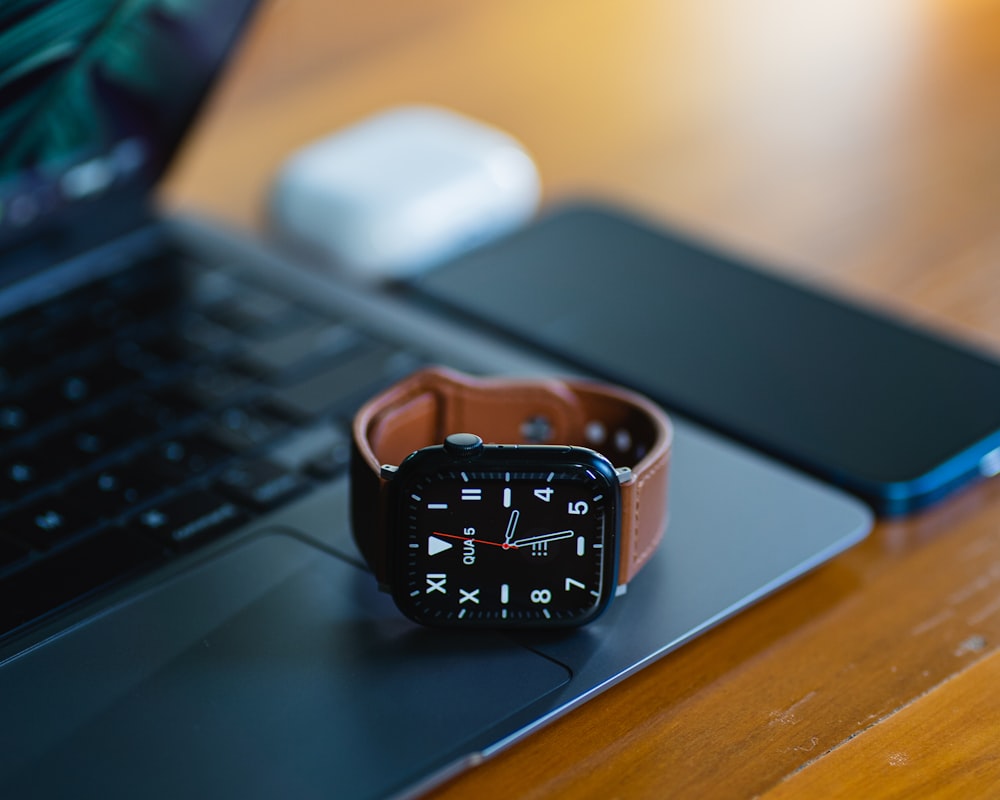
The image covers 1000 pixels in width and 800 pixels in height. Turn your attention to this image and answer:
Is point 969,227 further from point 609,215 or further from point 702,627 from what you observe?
point 702,627

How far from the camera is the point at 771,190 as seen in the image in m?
1.14

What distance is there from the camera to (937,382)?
2.63 feet

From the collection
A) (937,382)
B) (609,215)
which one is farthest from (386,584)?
(609,215)

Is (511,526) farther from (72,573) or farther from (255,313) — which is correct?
(255,313)

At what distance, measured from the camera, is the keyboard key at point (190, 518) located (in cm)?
68

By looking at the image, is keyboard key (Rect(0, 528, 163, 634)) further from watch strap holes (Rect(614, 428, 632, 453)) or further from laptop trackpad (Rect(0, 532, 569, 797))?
watch strap holes (Rect(614, 428, 632, 453))

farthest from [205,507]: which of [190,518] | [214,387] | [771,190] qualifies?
[771,190]

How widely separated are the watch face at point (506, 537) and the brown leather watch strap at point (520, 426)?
20mm

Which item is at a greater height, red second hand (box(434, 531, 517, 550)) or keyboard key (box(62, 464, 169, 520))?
red second hand (box(434, 531, 517, 550))

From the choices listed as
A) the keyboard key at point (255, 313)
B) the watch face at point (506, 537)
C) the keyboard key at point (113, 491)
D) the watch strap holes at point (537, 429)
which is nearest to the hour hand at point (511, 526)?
the watch face at point (506, 537)

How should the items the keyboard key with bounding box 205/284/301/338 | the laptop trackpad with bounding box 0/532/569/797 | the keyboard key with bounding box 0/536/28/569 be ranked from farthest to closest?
the keyboard key with bounding box 205/284/301/338 < the keyboard key with bounding box 0/536/28/569 < the laptop trackpad with bounding box 0/532/569/797

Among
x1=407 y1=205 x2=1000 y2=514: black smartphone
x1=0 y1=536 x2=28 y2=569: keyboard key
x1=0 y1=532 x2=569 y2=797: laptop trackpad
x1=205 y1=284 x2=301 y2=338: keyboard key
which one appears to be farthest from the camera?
x1=205 y1=284 x2=301 y2=338: keyboard key

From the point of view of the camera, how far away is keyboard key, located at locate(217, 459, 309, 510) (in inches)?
27.8

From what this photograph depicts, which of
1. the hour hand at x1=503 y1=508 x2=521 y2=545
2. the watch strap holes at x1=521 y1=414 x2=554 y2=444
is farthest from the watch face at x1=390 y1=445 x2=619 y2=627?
the watch strap holes at x1=521 y1=414 x2=554 y2=444
